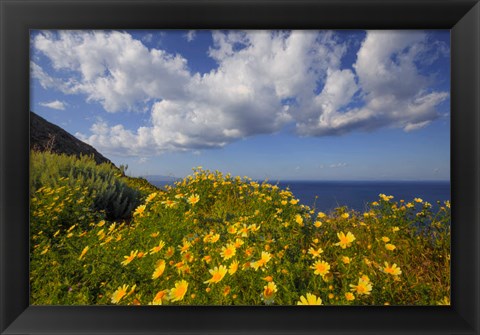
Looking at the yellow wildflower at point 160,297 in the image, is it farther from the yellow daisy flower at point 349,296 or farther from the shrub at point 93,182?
the shrub at point 93,182

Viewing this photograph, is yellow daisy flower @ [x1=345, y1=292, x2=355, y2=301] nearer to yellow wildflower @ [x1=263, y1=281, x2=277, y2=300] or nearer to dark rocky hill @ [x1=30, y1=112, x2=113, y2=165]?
yellow wildflower @ [x1=263, y1=281, x2=277, y2=300]

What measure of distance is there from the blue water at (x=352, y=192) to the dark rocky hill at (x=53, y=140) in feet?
2.95

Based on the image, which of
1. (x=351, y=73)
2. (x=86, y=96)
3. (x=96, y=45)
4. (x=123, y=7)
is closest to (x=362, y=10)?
(x=351, y=73)

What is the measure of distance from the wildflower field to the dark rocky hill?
15 centimetres

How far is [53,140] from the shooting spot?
195cm

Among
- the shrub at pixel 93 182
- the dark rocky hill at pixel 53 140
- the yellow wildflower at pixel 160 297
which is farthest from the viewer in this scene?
the shrub at pixel 93 182

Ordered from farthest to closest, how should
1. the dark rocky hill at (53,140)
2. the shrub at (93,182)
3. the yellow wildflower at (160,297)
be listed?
the shrub at (93,182)
the dark rocky hill at (53,140)
the yellow wildflower at (160,297)

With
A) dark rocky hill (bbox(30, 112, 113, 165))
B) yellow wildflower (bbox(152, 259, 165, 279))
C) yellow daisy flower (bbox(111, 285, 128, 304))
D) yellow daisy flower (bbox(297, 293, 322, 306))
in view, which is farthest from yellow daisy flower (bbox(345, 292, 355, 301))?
dark rocky hill (bbox(30, 112, 113, 165))

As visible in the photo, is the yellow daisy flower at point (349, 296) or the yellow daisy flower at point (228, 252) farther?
the yellow daisy flower at point (228, 252)

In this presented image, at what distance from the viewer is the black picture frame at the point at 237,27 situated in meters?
1.00

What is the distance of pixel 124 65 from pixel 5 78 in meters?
0.58

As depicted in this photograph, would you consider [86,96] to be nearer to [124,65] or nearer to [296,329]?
[124,65]

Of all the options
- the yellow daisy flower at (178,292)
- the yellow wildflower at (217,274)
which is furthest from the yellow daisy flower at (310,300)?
the yellow daisy flower at (178,292)

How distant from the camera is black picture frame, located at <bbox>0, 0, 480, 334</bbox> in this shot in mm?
997
